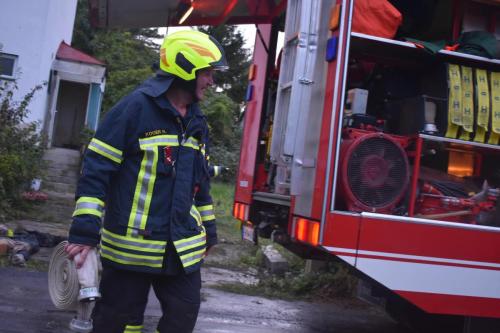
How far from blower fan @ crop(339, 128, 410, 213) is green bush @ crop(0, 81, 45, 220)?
605 centimetres

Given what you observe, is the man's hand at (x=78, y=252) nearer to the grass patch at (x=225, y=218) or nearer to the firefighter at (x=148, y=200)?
the firefighter at (x=148, y=200)

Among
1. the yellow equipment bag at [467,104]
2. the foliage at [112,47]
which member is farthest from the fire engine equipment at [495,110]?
the foliage at [112,47]

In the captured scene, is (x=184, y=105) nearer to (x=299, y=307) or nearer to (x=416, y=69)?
(x=416, y=69)

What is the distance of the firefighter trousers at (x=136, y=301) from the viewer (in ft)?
10.6

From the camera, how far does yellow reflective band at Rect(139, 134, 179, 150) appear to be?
325cm

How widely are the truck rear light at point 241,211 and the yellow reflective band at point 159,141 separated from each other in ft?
9.78

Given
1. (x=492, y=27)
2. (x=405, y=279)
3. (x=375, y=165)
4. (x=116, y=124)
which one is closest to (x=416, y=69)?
(x=492, y=27)

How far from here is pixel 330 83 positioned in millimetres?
4480

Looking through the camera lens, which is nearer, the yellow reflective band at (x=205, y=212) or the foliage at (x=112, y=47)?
the yellow reflective band at (x=205, y=212)

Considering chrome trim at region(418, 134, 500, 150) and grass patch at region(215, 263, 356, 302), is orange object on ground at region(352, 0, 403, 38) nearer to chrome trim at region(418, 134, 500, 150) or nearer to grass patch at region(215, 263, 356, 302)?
chrome trim at region(418, 134, 500, 150)

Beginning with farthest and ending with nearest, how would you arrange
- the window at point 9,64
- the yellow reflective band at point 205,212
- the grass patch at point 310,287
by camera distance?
1. the window at point 9,64
2. the grass patch at point 310,287
3. the yellow reflective band at point 205,212

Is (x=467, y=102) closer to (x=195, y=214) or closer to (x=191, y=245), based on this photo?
(x=195, y=214)

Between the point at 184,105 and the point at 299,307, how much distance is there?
396 centimetres

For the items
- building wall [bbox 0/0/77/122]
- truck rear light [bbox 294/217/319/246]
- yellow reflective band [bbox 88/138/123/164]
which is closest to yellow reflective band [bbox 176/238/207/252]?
yellow reflective band [bbox 88/138/123/164]
